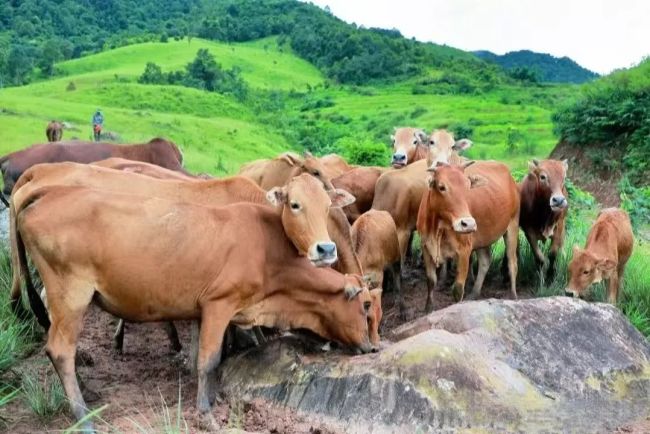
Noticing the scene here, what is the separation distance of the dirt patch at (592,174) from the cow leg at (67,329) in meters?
19.2

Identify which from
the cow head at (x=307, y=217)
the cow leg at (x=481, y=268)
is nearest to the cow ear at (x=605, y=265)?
the cow leg at (x=481, y=268)

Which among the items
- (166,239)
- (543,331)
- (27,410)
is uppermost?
(166,239)

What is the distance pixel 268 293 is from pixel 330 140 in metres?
48.2

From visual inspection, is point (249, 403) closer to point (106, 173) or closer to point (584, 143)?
point (106, 173)

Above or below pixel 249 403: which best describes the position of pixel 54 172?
above

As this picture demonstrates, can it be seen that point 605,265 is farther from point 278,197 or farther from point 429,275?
point 278,197

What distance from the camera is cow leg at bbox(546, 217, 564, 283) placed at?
430 inches

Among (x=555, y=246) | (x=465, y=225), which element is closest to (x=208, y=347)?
(x=465, y=225)

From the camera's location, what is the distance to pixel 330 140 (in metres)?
54.5

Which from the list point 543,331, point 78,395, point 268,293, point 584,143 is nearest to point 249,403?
point 268,293

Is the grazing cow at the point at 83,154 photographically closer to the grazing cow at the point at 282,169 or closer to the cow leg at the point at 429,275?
the grazing cow at the point at 282,169

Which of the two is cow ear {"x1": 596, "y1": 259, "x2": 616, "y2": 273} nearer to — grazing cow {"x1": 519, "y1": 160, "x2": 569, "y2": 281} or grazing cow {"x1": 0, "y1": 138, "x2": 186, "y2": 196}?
grazing cow {"x1": 519, "y1": 160, "x2": 569, "y2": 281}

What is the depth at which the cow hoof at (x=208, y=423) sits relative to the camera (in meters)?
5.91

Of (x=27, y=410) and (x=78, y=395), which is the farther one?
(x=27, y=410)
